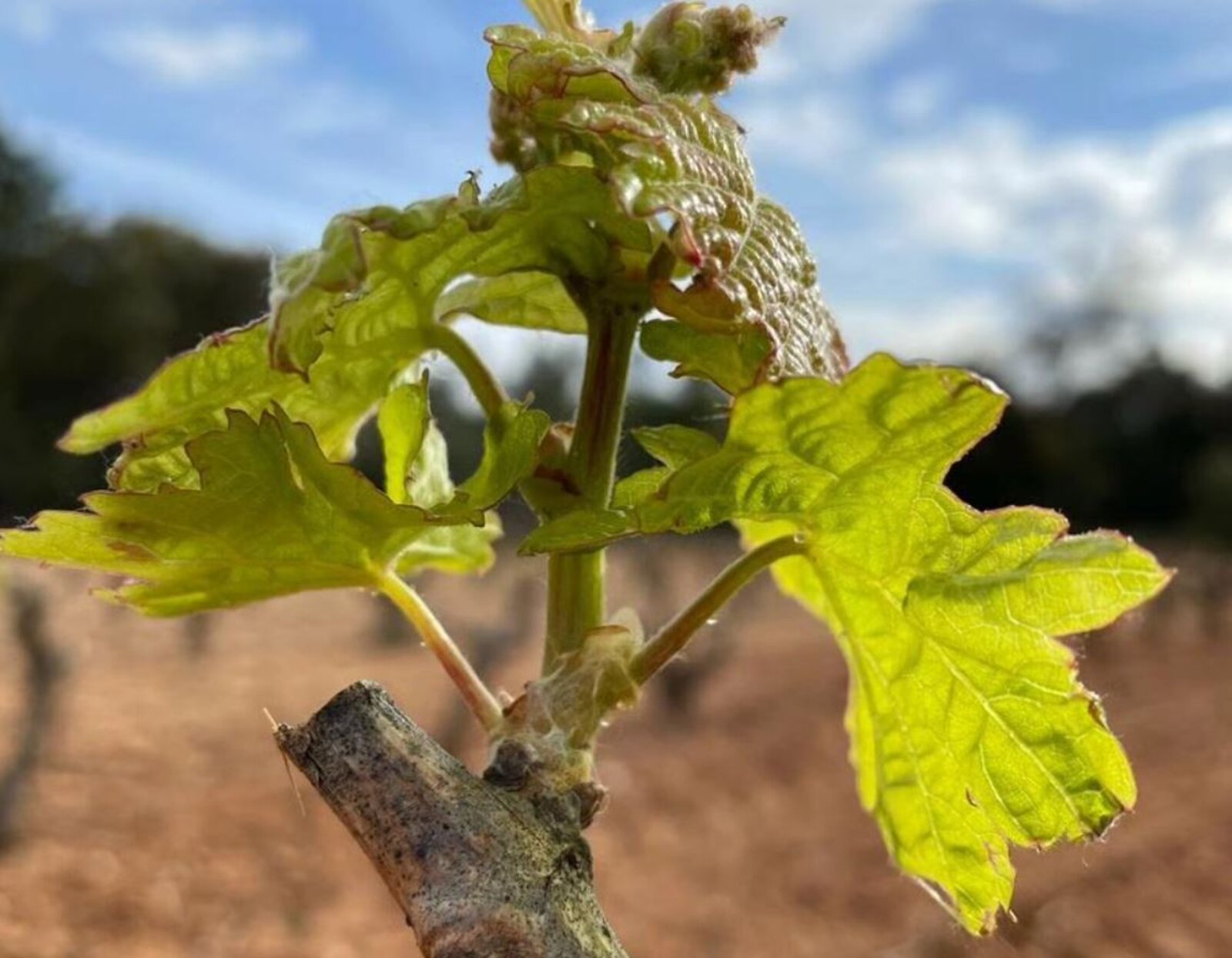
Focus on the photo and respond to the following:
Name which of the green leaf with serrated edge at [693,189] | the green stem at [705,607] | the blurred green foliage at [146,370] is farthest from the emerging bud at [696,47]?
the blurred green foliage at [146,370]

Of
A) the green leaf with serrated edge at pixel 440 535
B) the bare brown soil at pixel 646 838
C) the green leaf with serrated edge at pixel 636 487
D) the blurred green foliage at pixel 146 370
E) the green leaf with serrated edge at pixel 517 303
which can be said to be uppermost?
the blurred green foliage at pixel 146 370

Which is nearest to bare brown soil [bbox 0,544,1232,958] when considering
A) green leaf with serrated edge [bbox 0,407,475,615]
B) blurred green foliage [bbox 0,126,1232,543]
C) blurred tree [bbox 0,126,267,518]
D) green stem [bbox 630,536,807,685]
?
green stem [bbox 630,536,807,685]

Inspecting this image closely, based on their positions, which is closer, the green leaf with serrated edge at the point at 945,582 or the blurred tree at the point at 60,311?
the green leaf with serrated edge at the point at 945,582

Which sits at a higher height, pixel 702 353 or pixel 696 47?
pixel 696 47

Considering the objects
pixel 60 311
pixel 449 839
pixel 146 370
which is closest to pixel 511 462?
pixel 449 839

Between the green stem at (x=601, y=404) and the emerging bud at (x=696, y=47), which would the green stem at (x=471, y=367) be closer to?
the green stem at (x=601, y=404)

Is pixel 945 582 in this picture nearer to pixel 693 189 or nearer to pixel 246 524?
pixel 693 189
